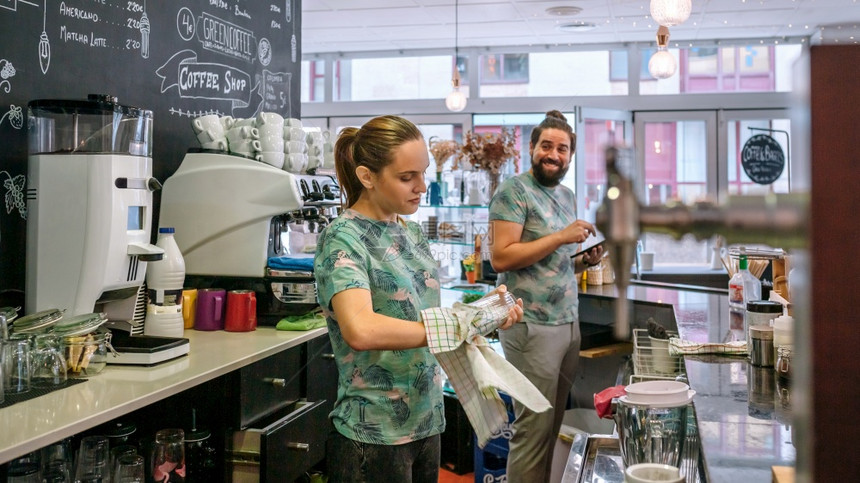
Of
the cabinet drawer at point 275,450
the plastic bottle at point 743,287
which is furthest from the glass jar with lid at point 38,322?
the plastic bottle at point 743,287

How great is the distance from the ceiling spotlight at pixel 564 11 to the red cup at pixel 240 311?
467 centimetres

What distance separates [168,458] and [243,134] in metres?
1.36

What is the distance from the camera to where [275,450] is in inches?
100

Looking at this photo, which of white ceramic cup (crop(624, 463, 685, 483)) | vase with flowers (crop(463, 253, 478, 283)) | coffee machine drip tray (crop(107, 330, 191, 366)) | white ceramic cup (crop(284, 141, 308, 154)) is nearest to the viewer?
white ceramic cup (crop(624, 463, 685, 483))

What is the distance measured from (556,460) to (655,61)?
110 inches

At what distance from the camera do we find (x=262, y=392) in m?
2.62

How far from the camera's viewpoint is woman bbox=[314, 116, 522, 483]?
69.6 inches

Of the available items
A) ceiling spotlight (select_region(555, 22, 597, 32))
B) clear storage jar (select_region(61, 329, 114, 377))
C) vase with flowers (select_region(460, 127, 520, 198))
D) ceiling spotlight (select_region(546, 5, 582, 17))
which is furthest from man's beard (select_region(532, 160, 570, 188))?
ceiling spotlight (select_region(555, 22, 597, 32))

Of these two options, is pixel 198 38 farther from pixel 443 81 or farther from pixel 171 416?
pixel 443 81

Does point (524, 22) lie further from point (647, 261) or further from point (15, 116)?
point (15, 116)

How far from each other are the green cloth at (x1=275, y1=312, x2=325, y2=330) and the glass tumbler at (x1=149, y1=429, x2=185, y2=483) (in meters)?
0.74

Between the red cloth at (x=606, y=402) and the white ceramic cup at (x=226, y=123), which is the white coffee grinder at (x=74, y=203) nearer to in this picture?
the white ceramic cup at (x=226, y=123)

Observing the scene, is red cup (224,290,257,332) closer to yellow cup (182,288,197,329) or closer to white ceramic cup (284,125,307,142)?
yellow cup (182,288,197,329)

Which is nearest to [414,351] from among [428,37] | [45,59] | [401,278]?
[401,278]
